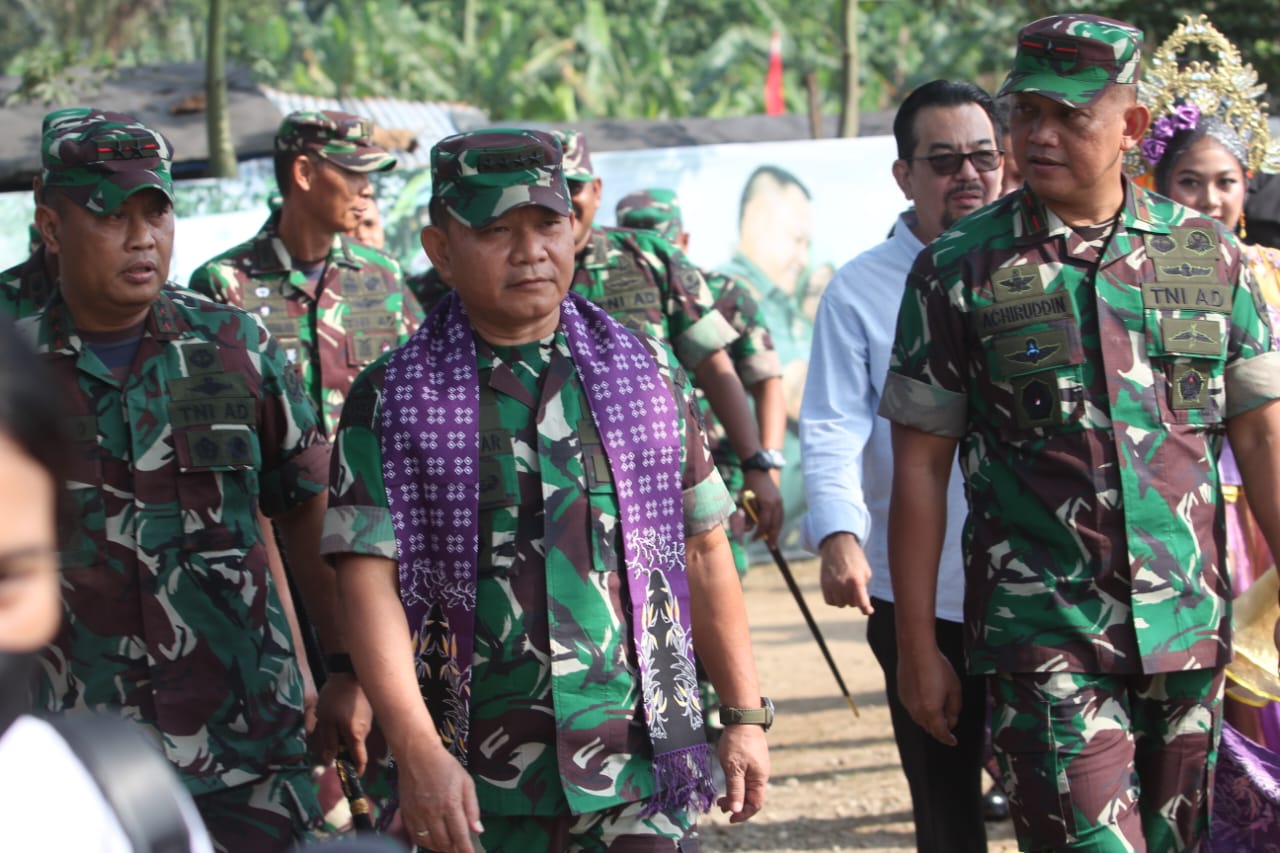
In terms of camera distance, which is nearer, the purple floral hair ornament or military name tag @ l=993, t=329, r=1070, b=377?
military name tag @ l=993, t=329, r=1070, b=377

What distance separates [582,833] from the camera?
3.33 meters

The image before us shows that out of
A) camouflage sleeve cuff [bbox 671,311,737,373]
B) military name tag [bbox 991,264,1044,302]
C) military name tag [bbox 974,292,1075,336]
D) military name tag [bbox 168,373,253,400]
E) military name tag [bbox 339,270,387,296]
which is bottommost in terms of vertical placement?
camouflage sleeve cuff [bbox 671,311,737,373]

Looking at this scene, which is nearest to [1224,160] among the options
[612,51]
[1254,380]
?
[1254,380]

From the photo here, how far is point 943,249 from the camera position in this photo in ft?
12.9

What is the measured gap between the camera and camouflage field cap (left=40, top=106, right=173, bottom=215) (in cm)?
385

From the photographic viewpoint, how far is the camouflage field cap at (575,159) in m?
6.30

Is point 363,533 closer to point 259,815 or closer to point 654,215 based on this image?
point 259,815

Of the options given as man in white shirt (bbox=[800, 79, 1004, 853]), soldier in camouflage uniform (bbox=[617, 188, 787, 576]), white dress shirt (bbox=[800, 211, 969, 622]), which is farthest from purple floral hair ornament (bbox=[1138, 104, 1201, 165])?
soldier in camouflage uniform (bbox=[617, 188, 787, 576])

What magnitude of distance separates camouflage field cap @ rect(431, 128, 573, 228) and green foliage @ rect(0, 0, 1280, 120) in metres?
17.8

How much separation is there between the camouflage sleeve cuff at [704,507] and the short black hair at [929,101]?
6.31 ft

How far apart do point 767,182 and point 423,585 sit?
9812mm

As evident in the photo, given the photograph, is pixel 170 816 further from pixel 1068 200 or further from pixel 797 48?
pixel 797 48

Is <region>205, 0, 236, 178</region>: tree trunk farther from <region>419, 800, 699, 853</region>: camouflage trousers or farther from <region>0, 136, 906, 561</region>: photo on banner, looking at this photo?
<region>419, 800, 699, 853</region>: camouflage trousers

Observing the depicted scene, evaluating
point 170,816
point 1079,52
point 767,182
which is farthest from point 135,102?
point 170,816
